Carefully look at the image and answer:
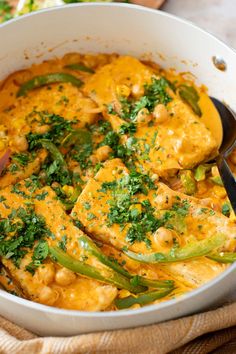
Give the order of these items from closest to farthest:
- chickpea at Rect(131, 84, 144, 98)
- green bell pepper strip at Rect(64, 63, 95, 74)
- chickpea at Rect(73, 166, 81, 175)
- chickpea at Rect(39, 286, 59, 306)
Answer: chickpea at Rect(39, 286, 59, 306) → chickpea at Rect(73, 166, 81, 175) → chickpea at Rect(131, 84, 144, 98) → green bell pepper strip at Rect(64, 63, 95, 74)

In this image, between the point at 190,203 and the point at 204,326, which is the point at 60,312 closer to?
the point at 204,326

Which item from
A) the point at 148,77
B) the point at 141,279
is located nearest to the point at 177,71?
the point at 148,77

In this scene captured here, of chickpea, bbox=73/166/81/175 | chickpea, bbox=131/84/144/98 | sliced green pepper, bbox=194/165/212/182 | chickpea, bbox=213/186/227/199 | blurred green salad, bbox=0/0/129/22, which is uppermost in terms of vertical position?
blurred green salad, bbox=0/0/129/22

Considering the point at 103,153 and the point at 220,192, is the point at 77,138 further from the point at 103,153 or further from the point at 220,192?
the point at 220,192

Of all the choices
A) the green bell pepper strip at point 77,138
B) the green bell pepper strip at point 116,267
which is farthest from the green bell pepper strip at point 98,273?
the green bell pepper strip at point 77,138

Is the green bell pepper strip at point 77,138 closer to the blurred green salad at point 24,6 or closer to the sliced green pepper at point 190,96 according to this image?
the sliced green pepper at point 190,96

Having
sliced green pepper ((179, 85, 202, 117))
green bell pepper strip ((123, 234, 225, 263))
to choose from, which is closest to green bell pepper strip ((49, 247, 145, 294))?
green bell pepper strip ((123, 234, 225, 263))

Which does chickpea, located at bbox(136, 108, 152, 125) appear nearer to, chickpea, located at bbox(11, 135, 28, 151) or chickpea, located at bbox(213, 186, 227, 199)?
chickpea, located at bbox(213, 186, 227, 199)
